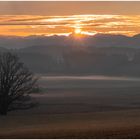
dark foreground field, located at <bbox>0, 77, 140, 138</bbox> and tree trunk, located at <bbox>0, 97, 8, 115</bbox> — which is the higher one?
tree trunk, located at <bbox>0, 97, 8, 115</bbox>

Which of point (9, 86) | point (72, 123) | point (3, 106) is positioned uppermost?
point (9, 86)

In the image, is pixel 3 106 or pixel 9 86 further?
pixel 3 106

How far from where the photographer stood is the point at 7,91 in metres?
40.7

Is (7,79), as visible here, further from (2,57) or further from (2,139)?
(2,139)

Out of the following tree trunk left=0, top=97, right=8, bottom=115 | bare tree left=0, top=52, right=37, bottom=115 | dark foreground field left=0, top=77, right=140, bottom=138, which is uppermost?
bare tree left=0, top=52, right=37, bottom=115

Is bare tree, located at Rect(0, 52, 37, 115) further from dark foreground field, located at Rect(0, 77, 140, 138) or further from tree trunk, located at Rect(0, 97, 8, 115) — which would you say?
dark foreground field, located at Rect(0, 77, 140, 138)

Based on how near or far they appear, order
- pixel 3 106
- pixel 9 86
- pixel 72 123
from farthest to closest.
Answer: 1. pixel 3 106
2. pixel 9 86
3. pixel 72 123

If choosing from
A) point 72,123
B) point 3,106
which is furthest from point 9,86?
point 72,123

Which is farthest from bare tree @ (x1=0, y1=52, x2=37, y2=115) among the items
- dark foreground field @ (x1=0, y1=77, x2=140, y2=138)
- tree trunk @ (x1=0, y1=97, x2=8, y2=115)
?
dark foreground field @ (x1=0, y1=77, x2=140, y2=138)

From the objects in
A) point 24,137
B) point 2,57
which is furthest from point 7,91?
point 24,137

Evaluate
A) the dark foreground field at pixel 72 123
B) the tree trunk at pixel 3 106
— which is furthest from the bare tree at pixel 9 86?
the dark foreground field at pixel 72 123

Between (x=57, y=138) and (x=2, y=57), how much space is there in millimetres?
24947

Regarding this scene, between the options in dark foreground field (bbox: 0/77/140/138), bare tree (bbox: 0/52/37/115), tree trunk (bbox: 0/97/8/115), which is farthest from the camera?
tree trunk (bbox: 0/97/8/115)

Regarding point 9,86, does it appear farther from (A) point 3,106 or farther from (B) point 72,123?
(B) point 72,123
